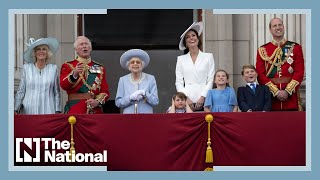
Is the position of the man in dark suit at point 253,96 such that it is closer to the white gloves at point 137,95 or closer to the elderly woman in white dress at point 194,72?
the elderly woman in white dress at point 194,72

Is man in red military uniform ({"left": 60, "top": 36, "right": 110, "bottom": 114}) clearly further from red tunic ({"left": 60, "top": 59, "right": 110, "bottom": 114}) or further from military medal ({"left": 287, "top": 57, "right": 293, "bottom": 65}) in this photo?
military medal ({"left": 287, "top": 57, "right": 293, "bottom": 65})

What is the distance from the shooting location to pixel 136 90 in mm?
13258

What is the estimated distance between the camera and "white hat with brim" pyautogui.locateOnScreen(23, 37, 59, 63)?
Answer: 44.1ft

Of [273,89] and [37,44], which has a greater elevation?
[37,44]

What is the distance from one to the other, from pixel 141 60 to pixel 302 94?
76.6 inches

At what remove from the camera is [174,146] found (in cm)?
1303

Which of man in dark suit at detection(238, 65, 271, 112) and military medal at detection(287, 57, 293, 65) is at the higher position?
military medal at detection(287, 57, 293, 65)

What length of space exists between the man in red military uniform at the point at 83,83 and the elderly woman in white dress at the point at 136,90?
0.27m

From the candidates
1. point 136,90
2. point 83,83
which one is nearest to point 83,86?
point 83,83

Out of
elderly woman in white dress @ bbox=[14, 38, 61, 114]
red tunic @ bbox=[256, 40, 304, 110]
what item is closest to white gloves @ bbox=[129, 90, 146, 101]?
elderly woman in white dress @ bbox=[14, 38, 61, 114]

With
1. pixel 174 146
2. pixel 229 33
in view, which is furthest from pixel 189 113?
pixel 229 33

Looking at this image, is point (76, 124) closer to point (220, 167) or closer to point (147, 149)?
point (147, 149)

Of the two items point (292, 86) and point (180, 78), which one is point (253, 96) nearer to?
point (292, 86)

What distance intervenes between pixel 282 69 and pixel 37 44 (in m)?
2.71
